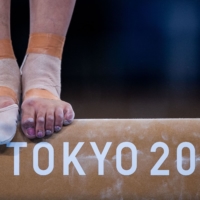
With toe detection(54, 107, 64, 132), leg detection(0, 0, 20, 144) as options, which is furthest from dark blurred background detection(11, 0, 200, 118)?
toe detection(54, 107, 64, 132)

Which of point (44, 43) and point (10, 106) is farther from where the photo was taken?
point (44, 43)

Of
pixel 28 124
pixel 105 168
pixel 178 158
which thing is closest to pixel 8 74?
pixel 28 124

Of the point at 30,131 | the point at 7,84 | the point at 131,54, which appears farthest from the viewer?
the point at 131,54

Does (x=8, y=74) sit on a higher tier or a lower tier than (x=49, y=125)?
higher

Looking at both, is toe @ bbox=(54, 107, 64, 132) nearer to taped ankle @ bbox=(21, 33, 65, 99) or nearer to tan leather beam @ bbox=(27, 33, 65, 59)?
taped ankle @ bbox=(21, 33, 65, 99)

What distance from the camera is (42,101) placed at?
1139 millimetres

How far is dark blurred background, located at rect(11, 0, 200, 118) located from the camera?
7.05 feet

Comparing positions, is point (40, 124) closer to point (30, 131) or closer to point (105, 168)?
point (30, 131)

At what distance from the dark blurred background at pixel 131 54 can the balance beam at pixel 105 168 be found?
117 cm

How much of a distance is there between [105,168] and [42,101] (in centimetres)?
26

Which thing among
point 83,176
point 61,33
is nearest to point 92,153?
point 83,176

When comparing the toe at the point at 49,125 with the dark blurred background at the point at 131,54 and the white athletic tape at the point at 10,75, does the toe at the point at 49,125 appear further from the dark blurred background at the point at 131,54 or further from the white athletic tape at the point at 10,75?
the dark blurred background at the point at 131,54

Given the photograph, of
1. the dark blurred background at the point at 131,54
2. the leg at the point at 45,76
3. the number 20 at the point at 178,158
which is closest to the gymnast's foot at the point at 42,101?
the leg at the point at 45,76

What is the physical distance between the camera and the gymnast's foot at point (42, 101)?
41.8 inches
